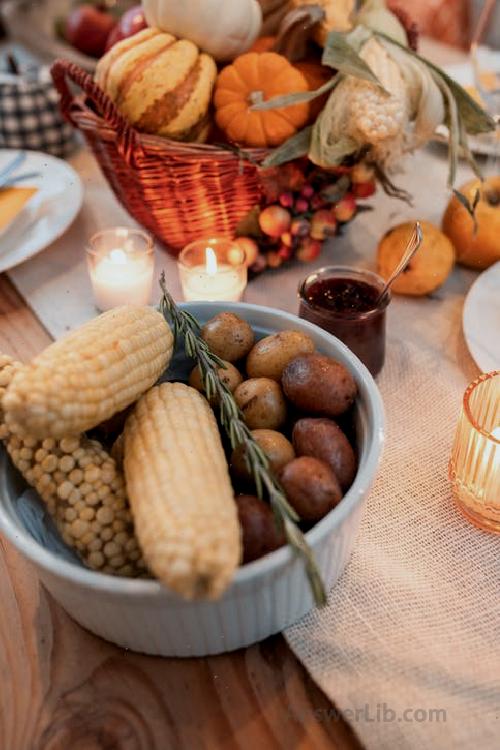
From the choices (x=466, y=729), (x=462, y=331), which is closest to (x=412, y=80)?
(x=462, y=331)

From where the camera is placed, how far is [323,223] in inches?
37.2

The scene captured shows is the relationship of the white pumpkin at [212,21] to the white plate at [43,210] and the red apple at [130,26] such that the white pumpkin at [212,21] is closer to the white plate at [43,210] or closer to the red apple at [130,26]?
the red apple at [130,26]

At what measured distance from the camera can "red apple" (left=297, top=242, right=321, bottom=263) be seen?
97 centimetres

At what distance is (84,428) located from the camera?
0.53 metres

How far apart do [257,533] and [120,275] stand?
51 cm

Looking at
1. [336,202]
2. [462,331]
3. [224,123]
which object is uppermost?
[224,123]

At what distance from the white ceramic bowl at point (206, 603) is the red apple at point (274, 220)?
0.39m

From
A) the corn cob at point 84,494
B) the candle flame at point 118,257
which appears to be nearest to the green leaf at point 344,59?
the candle flame at point 118,257

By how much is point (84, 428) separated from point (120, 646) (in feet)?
0.61

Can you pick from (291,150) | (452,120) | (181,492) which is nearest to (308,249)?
(291,150)

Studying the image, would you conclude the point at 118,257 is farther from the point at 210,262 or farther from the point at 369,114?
the point at 369,114

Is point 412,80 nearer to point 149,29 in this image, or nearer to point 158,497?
point 149,29

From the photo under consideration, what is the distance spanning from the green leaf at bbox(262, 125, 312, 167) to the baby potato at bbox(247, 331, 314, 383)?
0.97ft

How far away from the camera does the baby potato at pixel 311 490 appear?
523 millimetres
